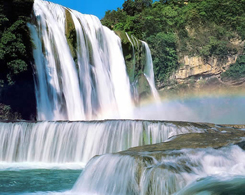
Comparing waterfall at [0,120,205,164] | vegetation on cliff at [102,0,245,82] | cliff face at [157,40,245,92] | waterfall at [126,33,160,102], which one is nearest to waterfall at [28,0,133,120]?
waterfall at [126,33,160,102]

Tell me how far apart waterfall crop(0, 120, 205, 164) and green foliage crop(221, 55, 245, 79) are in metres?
23.3

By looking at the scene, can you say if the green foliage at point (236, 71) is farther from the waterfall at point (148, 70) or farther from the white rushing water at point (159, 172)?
the white rushing water at point (159, 172)

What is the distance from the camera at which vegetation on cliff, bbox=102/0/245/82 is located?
31.6 metres

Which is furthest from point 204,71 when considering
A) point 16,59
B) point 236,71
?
point 16,59

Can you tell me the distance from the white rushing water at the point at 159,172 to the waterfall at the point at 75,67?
10.6 meters

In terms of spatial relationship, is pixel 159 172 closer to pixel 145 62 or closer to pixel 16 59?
pixel 16 59

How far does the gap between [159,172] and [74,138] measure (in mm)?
5338

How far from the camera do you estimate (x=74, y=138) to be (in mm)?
10375

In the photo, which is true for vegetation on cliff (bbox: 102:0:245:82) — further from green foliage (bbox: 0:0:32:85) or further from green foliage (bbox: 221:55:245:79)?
green foliage (bbox: 0:0:32:85)

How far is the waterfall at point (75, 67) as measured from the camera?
16.9 m

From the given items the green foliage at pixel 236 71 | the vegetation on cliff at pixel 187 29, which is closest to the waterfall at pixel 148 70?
the vegetation on cliff at pixel 187 29

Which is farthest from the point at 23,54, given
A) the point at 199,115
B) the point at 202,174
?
the point at 199,115

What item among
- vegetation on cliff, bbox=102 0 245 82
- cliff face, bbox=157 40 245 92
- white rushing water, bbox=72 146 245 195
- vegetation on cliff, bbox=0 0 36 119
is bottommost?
white rushing water, bbox=72 146 245 195

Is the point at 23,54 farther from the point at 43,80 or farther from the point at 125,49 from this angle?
the point at 125,49
